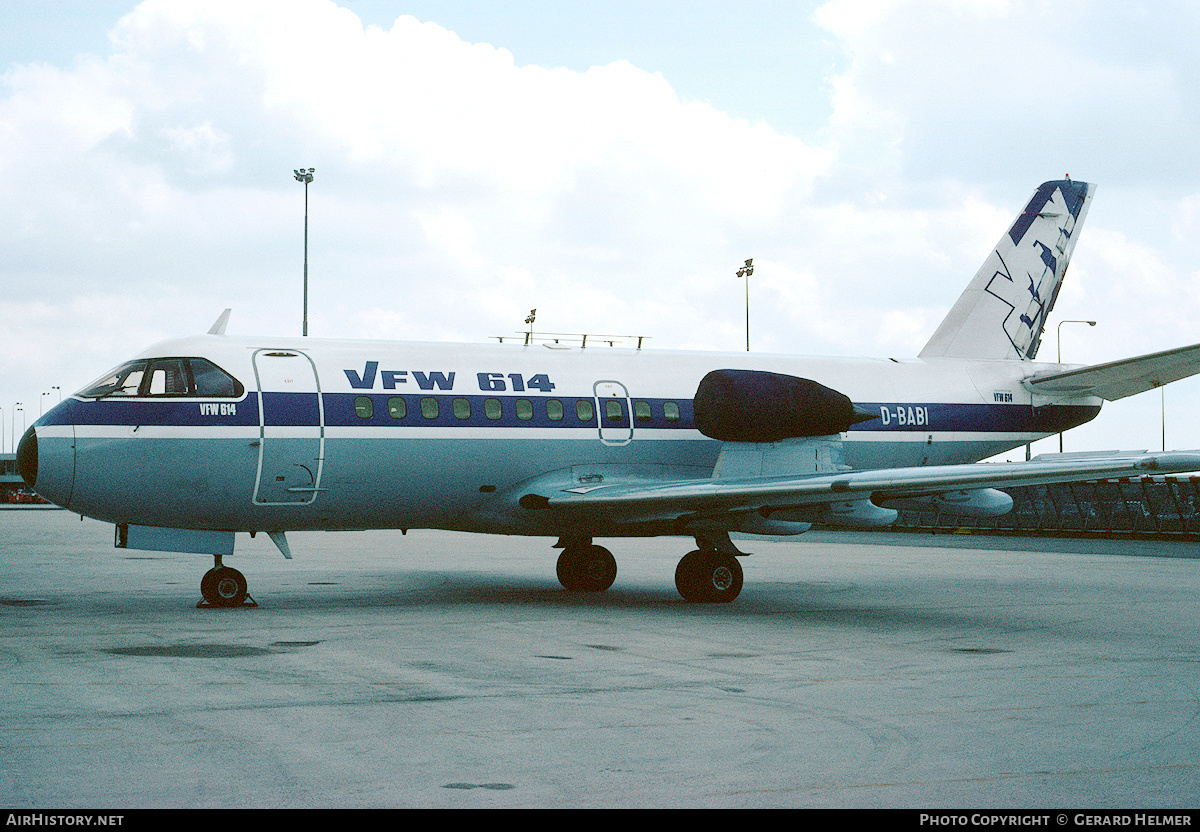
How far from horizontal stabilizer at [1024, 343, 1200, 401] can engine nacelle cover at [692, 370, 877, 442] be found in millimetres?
5566

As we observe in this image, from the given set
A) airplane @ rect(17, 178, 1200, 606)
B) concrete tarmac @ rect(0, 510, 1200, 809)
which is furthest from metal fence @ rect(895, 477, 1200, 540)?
concrete tarmac @ rect(0, 510, 1200, 809)

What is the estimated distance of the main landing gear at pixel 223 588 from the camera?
1770cm

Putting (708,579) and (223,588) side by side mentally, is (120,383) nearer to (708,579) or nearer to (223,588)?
(223,588)

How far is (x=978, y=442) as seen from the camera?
22938 mm

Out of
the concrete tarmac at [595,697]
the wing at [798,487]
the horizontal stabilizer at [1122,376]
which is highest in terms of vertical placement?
the horizontal stabilizer at [1122,376]

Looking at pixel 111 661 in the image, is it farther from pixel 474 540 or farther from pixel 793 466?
pixel 474 540

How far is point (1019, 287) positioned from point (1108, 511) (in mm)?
21373

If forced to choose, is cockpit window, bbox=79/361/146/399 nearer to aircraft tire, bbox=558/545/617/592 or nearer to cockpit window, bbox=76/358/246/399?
cockpit window, bbox=76/358/246/399

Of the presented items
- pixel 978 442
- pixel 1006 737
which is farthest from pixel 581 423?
pixel 1006 737

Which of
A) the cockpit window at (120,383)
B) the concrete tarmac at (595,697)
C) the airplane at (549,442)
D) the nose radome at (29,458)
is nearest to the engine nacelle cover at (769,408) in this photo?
the airplane at (549,442)

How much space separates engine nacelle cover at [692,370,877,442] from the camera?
63.6 feet

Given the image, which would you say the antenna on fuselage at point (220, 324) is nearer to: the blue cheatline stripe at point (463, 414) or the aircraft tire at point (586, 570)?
the blue cheatline stripe at point (463, 414)

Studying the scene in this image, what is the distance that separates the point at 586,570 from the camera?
2142 cm

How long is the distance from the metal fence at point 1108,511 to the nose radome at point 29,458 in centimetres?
3166
